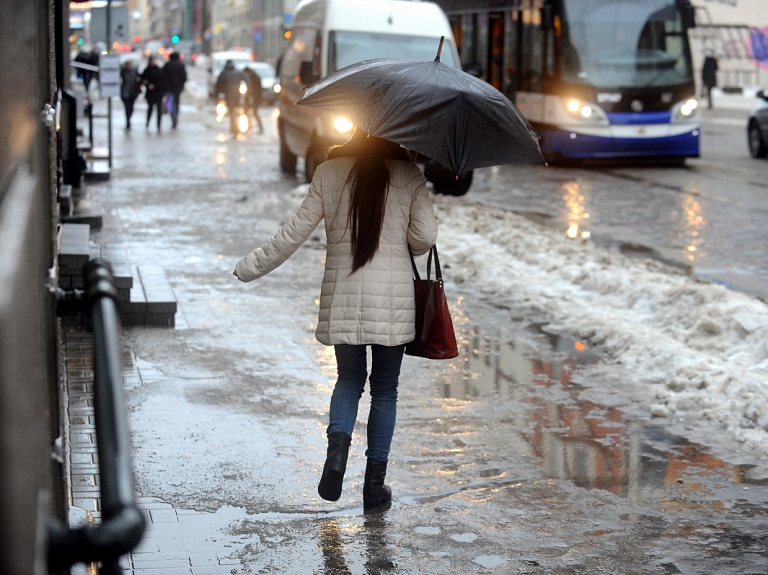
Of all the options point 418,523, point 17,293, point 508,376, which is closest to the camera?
point 17,293

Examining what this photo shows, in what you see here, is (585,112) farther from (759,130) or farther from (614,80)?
(759,130)

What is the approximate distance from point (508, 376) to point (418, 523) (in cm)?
263

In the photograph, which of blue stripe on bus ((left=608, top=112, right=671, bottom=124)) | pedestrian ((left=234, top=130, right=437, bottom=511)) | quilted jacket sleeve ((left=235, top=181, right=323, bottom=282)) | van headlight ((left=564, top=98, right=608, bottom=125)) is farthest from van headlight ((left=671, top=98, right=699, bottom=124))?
quilted jacket sleeve ((left=235, top=181, right=323, bottom=282))

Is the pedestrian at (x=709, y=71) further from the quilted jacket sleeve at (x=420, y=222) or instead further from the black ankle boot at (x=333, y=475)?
the black ankle boot at (x=333, y=475)

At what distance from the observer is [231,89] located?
29.9m

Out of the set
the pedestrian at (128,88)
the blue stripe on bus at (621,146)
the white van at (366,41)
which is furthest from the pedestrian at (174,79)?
the white van at (366,41)

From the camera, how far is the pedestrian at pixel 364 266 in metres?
4.90

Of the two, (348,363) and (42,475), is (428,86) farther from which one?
(42,475)

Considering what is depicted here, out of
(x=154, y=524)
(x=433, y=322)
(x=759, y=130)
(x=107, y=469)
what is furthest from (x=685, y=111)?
(x=107, y=469)

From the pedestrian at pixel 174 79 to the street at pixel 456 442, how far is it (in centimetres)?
1907

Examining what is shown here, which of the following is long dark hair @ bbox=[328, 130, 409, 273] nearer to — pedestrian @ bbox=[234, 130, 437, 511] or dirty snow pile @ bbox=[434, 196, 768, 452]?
pedestrian @ bbox=[234, 130, 437, 511]

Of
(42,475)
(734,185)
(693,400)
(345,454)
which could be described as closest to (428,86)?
(345,454)

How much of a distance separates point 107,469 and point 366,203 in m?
3.22

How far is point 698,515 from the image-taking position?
5.09m
